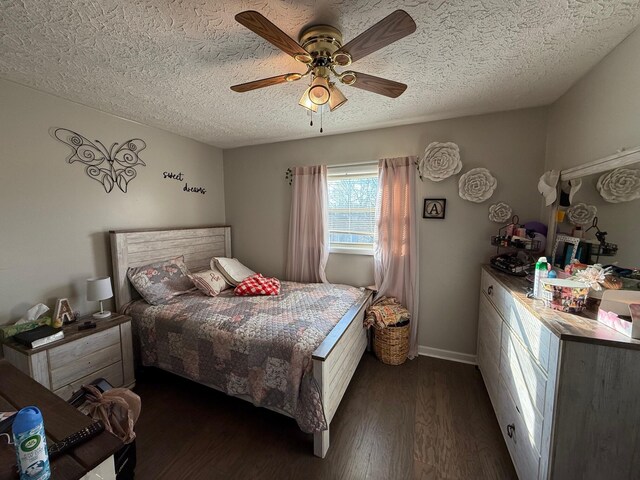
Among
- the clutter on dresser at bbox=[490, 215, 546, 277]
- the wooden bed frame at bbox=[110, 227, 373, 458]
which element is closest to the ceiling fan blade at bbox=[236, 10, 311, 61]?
the wooden bed frame at bbox=[110, 227, 373, 458]

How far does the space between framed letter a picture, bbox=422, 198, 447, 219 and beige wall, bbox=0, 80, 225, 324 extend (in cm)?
284

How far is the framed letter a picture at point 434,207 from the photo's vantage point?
2469 mm

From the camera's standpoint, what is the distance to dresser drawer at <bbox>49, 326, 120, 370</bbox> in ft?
5.48

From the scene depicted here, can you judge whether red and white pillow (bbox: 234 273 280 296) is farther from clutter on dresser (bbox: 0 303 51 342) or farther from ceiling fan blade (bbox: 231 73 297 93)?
ceiling fan blade (bbox: 231 73 297 93)

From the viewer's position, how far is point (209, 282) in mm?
2582

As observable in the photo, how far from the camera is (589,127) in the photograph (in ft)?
5.18

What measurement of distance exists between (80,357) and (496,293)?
3.03 metres

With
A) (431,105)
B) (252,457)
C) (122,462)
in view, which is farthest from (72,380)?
(431,105)

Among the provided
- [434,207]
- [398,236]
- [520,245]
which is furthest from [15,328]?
[520,245]

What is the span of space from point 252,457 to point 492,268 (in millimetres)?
2238

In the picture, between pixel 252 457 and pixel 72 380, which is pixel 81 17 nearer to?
pixel 72 380

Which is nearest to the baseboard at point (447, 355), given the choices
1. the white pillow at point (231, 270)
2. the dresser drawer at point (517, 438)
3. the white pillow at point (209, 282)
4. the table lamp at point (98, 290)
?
the dresser drawer at point (517, 438)

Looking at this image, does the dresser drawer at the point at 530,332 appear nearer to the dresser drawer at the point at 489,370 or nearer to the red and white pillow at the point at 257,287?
the dresser drawer at the point at 489,370

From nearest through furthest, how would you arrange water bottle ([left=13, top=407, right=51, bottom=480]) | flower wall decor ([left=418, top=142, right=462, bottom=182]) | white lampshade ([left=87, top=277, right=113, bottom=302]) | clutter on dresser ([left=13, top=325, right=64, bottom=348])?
water bottle ([left=13, top=407, right=51, bottom=480])
clutter on dresser ([left=13, top=325, right=64, bottom=348])
white lampshade ([left=87, top=277, right=113, bottom=302])
flower wall decor ([left=418, top=142, right=462, bottom=182])
